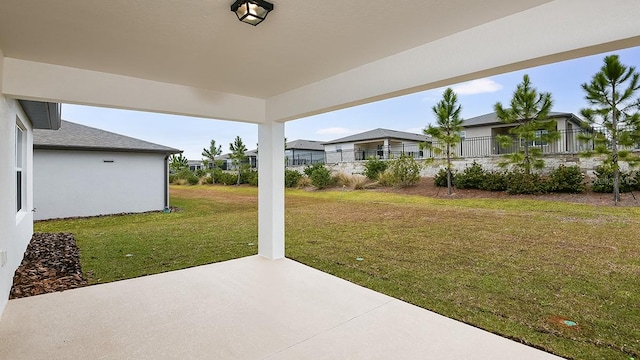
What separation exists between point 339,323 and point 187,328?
124cm

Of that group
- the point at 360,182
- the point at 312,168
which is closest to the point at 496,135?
the point at 360,182

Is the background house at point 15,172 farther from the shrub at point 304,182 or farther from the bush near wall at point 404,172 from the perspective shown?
the bush near wall at point 404,172

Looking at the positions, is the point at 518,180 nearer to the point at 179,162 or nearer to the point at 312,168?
the point at 312,168

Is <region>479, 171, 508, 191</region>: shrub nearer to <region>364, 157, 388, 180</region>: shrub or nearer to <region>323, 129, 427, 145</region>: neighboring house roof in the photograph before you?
<region>364, 157, 388, 180</region>: shrub

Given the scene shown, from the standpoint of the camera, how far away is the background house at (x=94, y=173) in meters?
8.44

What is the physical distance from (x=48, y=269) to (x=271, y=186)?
3271 millimetres

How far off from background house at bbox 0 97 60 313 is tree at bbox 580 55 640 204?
8906 mm

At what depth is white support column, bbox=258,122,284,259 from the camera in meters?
4.40

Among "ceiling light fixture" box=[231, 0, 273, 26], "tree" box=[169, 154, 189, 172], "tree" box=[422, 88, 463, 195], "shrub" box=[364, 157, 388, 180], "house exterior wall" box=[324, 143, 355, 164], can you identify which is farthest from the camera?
"tree" box=[169, 154, 189, 172]

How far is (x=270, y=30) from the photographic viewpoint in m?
2.16

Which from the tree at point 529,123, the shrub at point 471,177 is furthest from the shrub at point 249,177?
the tree at point 529,123

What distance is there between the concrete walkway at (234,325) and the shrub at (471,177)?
6.61 metres

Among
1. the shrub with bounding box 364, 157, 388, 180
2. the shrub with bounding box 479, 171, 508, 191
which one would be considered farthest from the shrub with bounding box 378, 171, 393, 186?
the shrub with bounding box 479, 171, 508, 191

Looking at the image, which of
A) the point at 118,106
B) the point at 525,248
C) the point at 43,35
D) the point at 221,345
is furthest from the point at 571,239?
the point at 43,35
